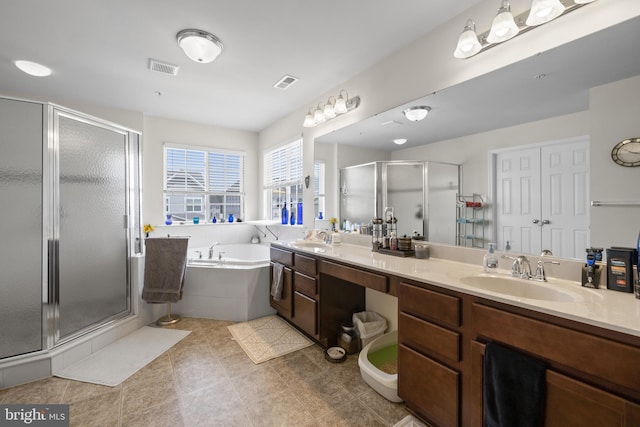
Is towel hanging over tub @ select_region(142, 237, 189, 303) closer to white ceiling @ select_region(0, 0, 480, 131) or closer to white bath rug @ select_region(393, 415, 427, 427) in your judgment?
white ceiling @ select_region(0, 0, 480, 131)

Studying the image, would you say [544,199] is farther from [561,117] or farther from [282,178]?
[282,178]

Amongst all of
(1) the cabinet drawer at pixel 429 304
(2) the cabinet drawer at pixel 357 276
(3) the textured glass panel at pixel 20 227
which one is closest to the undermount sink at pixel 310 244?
(2) the cabinet drawer at pixel 357 276

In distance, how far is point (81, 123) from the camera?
236cm

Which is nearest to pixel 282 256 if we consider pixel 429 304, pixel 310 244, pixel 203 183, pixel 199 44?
pixel 310 244

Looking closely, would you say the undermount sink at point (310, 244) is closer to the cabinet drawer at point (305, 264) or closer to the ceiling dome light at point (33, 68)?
the cabinet drawer at point (305, 264)

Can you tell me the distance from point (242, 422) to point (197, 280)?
180 centimetres

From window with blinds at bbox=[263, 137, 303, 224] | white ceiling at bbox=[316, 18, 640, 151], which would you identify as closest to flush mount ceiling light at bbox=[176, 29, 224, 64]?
white ceiling at bbox=[316, 18, 640, 151]

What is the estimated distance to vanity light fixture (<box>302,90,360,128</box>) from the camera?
2559mm

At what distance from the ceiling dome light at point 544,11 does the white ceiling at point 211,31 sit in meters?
0.47

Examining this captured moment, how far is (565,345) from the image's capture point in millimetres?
966

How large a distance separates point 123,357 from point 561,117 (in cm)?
342

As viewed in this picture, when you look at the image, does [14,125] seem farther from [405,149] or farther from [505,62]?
[505,62]

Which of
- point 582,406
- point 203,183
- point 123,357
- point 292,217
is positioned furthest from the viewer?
point 203,183

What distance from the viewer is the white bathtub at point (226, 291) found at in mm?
2959
